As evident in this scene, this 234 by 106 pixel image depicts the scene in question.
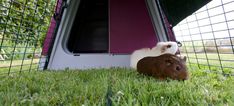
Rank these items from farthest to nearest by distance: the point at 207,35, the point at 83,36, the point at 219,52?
the point at 83,36 < the point at 207,35 < the point at 219,52

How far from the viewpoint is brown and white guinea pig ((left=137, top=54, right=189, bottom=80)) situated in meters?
1.06

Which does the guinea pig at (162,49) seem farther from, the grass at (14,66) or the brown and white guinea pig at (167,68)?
the grass at (14,66)

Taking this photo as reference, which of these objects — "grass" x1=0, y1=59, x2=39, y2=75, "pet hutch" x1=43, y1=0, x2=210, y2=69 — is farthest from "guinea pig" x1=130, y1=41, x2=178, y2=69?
"grass" x1=0, y1=59, x2=39, y2=75

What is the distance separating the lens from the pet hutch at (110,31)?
1903 millimetres

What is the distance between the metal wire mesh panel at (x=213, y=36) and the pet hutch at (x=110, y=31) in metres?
0.18

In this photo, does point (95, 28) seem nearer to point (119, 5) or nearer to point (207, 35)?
point (119, 5)

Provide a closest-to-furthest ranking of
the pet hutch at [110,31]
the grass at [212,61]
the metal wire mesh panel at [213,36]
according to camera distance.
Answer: the metal wire mesh panel at [213,36], the grass at [212,61], the pet hutch at [110,31]

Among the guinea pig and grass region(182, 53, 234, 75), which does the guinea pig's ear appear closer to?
the guinea pig

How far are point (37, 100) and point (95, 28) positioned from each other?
174 cm

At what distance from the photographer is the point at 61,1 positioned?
2.02 m

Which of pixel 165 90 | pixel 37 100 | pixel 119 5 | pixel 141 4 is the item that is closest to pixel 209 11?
pixel 141 4

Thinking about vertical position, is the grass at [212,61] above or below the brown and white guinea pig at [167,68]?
below

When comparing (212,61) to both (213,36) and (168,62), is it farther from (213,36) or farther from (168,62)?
(168,62)

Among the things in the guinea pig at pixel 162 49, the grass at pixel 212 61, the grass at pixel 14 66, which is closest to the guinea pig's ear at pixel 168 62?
the guinea pig at pixel 162 49
